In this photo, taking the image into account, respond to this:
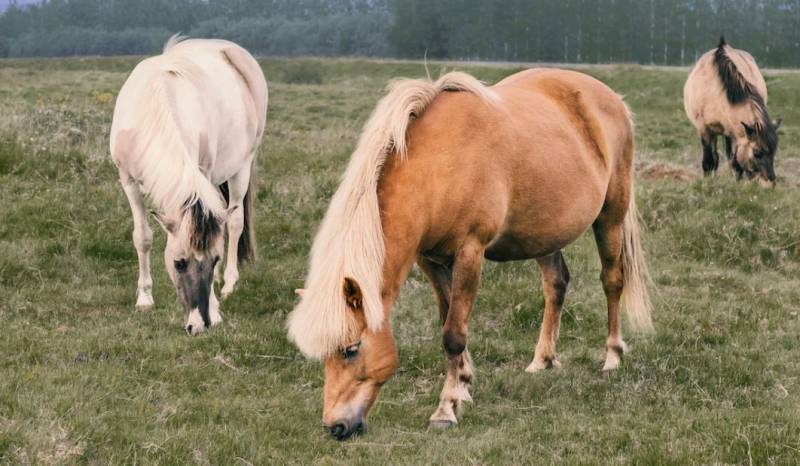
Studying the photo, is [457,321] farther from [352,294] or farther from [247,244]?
[247,244]

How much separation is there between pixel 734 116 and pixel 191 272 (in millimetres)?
9539

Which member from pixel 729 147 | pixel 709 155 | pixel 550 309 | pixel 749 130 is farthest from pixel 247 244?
pixel 729 147

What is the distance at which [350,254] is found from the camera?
4.05m

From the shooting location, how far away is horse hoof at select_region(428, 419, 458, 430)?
4666mm

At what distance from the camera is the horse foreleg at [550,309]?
19.0ft

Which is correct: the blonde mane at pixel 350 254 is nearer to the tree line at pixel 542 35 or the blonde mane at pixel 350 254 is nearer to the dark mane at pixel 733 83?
the dark mane at pixel 733 83

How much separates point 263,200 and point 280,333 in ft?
12.1

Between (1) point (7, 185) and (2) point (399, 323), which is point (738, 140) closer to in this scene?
(2) point (399, 323)

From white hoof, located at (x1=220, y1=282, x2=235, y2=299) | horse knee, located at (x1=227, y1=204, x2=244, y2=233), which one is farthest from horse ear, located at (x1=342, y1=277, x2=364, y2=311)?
horse knee, located at (x1=227, y1=204, x2=244, y2=233)

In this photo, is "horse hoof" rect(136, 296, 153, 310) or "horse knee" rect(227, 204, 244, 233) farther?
"horse knee" rect(227, 204, 244, 233)

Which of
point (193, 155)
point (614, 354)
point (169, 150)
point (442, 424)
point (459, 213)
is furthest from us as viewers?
point (193, 155)

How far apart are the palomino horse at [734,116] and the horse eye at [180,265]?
9152mm

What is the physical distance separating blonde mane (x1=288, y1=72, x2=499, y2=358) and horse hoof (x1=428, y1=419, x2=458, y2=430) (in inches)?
34.9

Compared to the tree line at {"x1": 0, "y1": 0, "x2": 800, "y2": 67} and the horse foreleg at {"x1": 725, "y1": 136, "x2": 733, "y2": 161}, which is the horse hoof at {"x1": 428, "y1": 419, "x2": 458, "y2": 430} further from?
the tree line at {"x1": 0, "y1": 0, "x2": 800, "y2": 67}
